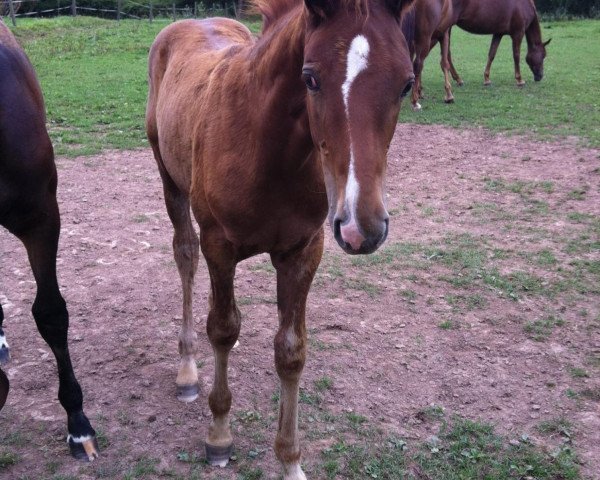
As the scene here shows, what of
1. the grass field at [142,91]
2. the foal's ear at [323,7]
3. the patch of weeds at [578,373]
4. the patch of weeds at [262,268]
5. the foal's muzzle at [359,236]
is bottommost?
the grass field at [142,91]

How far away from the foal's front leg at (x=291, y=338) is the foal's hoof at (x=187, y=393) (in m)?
0.71

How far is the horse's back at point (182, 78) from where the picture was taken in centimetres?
290

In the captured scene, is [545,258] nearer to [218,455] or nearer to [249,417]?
[249,417]

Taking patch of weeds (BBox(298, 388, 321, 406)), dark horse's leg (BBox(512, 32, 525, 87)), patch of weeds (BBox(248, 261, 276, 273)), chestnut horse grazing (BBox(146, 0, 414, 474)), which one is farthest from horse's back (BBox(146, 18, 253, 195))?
dark horse's leg (BBox(512, 32, 525, 87))

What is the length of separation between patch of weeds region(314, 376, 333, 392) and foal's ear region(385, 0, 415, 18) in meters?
2.06

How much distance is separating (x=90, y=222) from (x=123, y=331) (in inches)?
74.4

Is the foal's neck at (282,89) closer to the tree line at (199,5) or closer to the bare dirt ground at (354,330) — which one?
the bare dirt ground at (354,330)

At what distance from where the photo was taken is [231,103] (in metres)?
2.40

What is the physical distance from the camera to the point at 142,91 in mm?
10820

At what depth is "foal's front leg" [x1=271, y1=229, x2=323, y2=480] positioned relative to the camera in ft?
8.46

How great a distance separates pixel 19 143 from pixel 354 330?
2.23m

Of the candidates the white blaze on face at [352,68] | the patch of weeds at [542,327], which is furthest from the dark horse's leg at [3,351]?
the patch of weeds at [542,327]

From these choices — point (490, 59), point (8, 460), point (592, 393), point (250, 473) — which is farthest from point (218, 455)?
point (490, 59)

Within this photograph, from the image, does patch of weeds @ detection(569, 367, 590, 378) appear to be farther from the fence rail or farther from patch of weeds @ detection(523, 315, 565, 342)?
the fence rail
